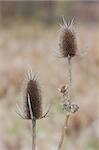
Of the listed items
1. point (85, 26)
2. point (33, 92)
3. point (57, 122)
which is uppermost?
point (85, 26)

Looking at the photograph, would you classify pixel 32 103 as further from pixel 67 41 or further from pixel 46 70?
pixel 46 70

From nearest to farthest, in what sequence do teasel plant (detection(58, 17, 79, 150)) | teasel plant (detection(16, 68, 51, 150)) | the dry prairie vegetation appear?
1. teasel plant (detection(16, 68, 51, 150))
2. teasel plant (detection(58, 17, 79, 150))
3. the dry prairie vegetation

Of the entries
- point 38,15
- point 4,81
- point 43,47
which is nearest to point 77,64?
point 43,47

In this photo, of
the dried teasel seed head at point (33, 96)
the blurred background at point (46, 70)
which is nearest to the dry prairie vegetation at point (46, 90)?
the blurred background at point (46, 70)

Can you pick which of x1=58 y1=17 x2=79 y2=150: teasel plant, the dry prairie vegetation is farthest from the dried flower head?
the dry prairie vegetation

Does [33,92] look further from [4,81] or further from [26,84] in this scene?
[4,81]

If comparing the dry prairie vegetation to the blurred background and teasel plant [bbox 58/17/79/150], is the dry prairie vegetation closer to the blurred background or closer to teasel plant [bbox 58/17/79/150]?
the blurred background

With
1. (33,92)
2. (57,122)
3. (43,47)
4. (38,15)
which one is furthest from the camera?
(38,15)
